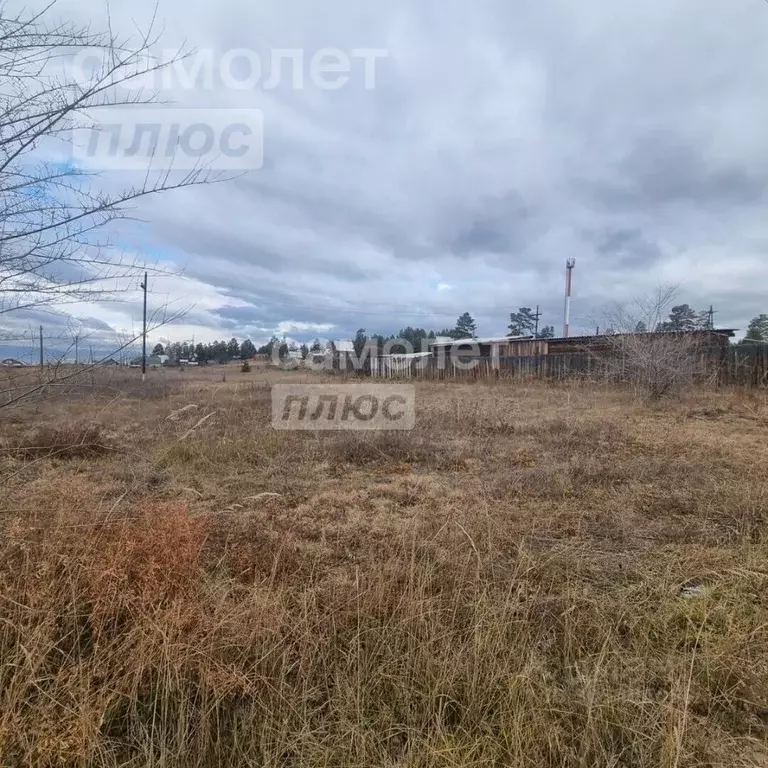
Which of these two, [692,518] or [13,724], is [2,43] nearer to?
[13,724]

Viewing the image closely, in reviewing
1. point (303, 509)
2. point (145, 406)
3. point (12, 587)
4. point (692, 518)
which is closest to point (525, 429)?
point (692, 518)

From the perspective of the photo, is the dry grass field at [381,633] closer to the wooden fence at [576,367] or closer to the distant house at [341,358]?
the wooden fence at [576,367]

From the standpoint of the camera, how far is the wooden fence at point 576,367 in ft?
39.2

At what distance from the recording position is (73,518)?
2336mm

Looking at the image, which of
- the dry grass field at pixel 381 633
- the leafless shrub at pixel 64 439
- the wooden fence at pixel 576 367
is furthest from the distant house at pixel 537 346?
the leafless shrub at pixel 64 439

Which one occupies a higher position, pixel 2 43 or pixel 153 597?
pixel 2 43

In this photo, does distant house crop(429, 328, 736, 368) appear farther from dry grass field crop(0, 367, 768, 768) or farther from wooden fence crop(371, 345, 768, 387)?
dry grass field crop(0, 367, 768, 768)

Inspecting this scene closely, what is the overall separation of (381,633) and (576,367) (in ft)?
52.5

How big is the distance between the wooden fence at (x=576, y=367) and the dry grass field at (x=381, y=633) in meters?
10.5

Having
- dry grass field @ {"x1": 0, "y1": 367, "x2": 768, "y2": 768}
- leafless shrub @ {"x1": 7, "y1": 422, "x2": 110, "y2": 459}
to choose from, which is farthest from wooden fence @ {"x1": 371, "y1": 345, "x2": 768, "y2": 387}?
leafless shrub @ {"x1": 7, "y1": 422, "x2": 110, "y2": 459}

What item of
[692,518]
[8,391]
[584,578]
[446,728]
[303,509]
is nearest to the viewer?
[446,728]

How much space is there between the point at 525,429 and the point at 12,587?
692 centimetres

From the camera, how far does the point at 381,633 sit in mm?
1877

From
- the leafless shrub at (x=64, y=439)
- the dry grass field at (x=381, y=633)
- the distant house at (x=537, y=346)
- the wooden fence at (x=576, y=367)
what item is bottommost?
the dry grass field at (x=381, y=633)
